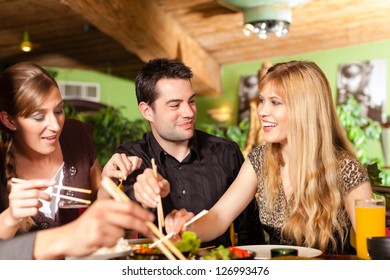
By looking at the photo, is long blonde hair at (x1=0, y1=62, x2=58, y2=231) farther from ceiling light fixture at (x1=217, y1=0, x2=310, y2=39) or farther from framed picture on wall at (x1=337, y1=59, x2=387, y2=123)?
framed picture on wall at (x1=337, y1=59, x2=387, y2=123)

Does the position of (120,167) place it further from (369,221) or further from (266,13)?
(266,13)

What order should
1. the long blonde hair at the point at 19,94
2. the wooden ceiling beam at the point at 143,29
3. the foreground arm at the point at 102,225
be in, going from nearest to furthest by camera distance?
1. the foreground arm at the point at 102,225
2. the long blonde hair at the point at 19,94
3. the wooden ceiling beam at the point at 143,29

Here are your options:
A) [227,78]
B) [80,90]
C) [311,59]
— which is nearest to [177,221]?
[311,59]

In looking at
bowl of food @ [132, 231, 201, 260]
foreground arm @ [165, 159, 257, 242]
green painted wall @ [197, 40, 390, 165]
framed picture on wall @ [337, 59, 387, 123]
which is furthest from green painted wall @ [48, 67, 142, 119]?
bowl of food @ [132, 231, 201, 260]

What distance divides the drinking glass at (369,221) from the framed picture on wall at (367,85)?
5042 mm

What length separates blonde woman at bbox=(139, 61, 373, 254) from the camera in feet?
5.90

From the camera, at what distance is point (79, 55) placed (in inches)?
266

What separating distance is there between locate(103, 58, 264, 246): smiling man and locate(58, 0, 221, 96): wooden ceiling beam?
1.75 m

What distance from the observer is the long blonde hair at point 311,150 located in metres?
Answer: 1.80

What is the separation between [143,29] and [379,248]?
367cm

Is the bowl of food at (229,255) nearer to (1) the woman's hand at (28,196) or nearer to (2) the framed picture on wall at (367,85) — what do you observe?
(1) the woman's hand at (28,196)

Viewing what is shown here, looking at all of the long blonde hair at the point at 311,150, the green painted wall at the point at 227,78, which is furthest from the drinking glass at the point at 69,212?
the green painted wall at the point at 227,78

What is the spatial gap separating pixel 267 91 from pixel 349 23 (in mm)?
4095
